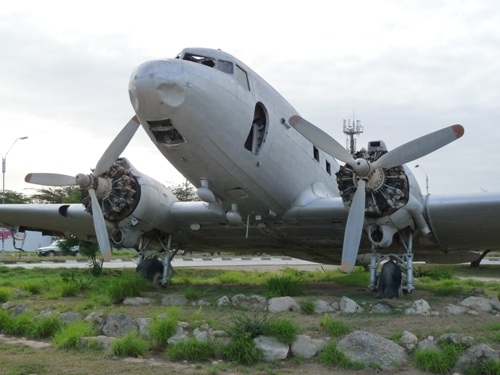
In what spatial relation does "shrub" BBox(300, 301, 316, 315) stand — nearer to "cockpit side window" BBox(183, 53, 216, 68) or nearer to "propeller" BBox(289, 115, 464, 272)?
"propeller" BBox(289, 115, 464, 272)

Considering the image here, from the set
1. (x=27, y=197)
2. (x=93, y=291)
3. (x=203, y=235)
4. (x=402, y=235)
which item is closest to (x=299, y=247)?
(x=203, y=235)

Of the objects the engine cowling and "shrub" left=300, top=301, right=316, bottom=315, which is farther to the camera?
the engine cowling

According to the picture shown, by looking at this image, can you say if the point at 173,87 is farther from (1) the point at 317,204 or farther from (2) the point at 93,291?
(2) the point at 93,291

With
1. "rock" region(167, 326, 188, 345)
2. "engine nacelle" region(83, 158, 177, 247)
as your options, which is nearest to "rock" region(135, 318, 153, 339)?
"rock" region(167, 326, 188, 345)

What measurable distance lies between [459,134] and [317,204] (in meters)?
3.34

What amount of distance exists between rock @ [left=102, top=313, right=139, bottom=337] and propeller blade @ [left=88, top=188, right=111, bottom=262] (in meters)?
3.92

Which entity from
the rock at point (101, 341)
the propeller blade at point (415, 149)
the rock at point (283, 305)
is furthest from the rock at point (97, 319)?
the propeller blade at point (415, 149)

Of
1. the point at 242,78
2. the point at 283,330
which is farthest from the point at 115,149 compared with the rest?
the point at 283,330

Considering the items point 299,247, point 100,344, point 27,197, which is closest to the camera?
point 100,344

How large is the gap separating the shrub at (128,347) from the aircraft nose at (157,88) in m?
3.89

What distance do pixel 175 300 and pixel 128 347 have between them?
370 cm

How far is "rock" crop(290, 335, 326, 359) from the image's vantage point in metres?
6.56

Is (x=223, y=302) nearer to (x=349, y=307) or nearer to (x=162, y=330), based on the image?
(x=349, y=307)

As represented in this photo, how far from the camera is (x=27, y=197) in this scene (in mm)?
59000
